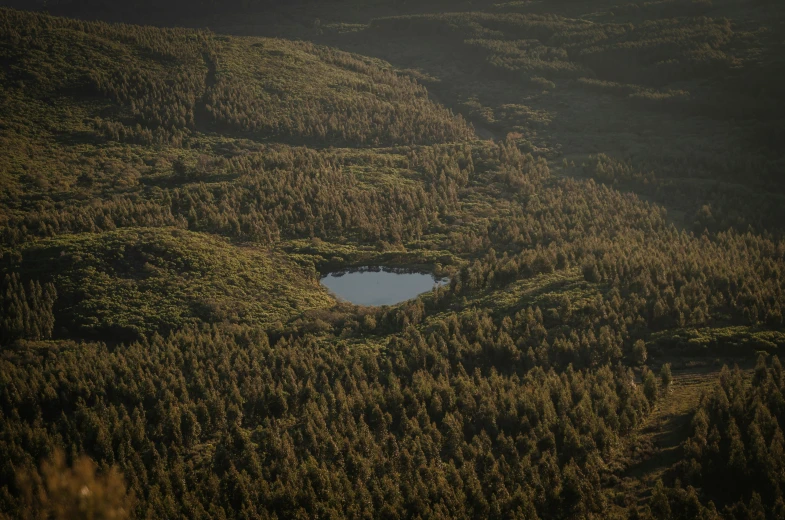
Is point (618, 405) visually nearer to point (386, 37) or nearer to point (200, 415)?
point (200, 415)

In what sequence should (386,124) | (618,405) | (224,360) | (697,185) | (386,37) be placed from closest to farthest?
(618,405) → (224,360) → (697,185) → (386,124) → (386,37)

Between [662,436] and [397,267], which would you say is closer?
[662,436]

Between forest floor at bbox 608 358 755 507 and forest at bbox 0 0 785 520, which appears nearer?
forest floor at bbox 608 358 755 507

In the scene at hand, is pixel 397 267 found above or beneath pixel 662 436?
beneath

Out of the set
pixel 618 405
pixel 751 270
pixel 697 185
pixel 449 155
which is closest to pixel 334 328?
pixel 618 405
